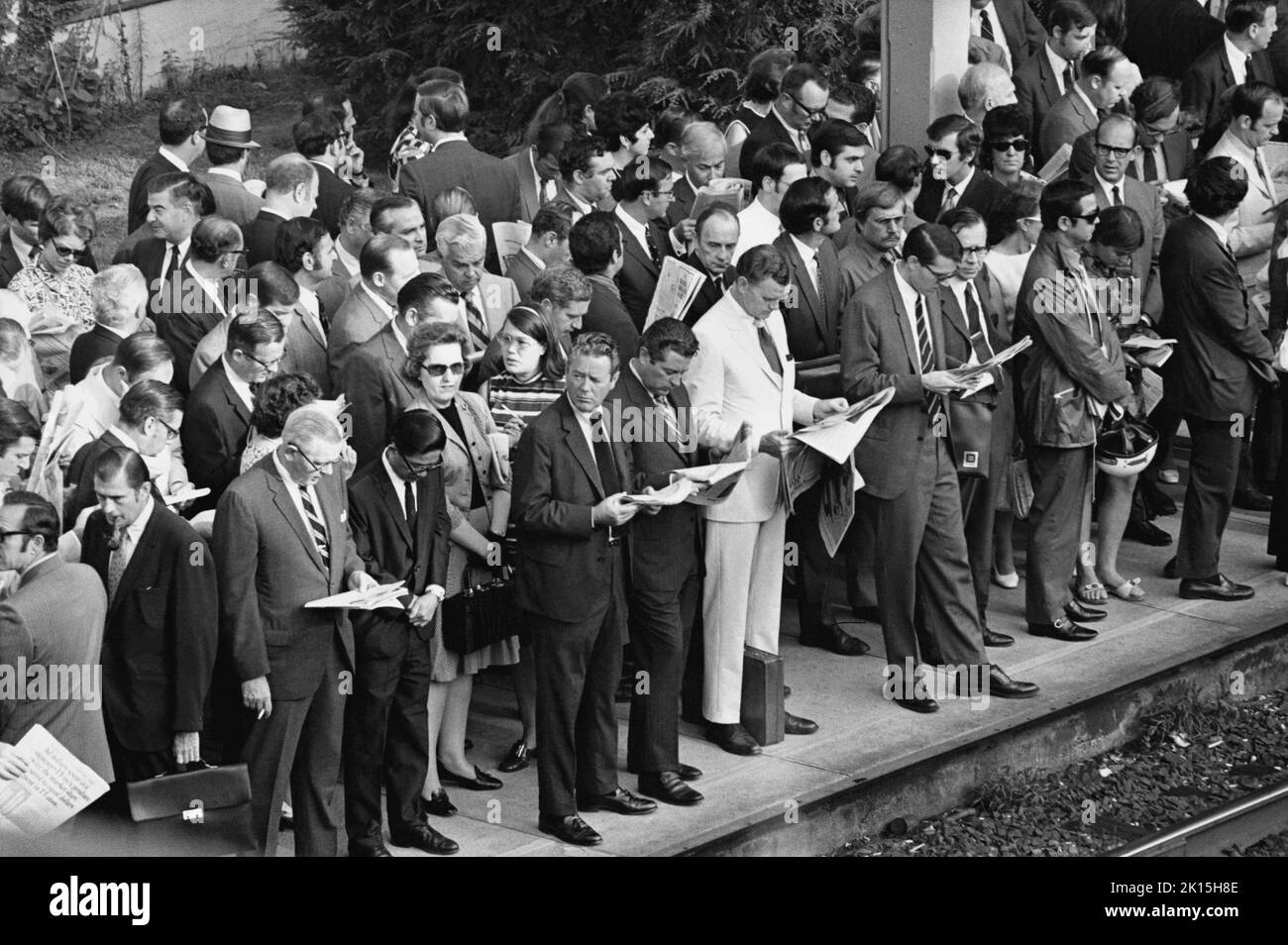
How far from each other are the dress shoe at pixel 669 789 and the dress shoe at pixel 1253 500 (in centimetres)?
583

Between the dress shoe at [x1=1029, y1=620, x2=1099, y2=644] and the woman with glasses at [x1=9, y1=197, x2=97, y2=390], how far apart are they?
535cm

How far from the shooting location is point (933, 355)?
9.83 m

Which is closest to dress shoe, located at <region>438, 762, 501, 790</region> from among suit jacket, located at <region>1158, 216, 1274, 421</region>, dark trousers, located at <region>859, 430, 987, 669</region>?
dark trousers, located at <region>859, 430, 987, 669</region>

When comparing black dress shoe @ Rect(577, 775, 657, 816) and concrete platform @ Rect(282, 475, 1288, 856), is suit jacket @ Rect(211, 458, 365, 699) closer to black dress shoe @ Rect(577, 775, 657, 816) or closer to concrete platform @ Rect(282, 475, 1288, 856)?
concrete platform @ Rect(282, 475, 1288, 856)

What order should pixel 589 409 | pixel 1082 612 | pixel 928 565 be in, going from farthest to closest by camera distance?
pixel 1082 612 → pixel 928 565 → pixel 589 409

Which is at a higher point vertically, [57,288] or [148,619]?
[57,288]

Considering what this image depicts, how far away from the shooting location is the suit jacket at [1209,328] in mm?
11242

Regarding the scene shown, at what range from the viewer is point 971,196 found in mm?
11258

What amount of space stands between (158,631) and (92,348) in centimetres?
180

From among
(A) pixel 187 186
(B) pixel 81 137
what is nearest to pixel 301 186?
(A) pixel 187 186

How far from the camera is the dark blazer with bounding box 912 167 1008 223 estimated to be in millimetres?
11141

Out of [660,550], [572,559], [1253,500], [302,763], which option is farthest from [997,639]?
[302,763]

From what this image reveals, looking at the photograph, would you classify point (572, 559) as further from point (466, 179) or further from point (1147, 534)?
point (1147, 534)
